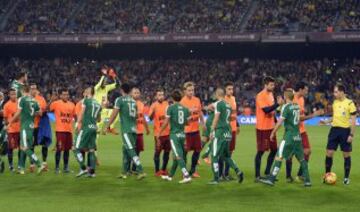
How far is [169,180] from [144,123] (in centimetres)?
208

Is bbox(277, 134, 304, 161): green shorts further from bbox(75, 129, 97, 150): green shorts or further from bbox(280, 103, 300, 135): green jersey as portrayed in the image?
bbox(75, 129, 97, 150): green shorts

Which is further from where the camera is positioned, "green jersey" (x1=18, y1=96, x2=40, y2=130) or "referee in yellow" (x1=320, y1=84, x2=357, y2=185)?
"green jersey" (x1=18, y1=96, x2=40, y2=130)

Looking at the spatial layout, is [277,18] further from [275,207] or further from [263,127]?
[275,207]

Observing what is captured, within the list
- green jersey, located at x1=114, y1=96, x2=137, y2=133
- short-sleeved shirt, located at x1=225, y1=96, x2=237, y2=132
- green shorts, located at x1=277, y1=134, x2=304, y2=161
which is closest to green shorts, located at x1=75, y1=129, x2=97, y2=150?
green jersey, located at x1=114, y1=96, x2=137, y2=133

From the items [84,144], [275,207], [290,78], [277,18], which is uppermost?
[277,18]

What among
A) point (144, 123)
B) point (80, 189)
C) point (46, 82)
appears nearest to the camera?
point (80, 189)

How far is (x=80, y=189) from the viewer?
14477 mm

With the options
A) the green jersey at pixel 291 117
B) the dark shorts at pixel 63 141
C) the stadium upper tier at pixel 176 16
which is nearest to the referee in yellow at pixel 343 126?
the green jersey at pixel 291 117

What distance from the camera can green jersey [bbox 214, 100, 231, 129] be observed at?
579 inches

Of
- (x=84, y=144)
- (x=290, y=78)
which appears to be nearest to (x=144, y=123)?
(x=84, y=144)

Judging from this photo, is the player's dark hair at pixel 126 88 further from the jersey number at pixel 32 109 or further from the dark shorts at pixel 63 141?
the dark shorts at pixel 63 141

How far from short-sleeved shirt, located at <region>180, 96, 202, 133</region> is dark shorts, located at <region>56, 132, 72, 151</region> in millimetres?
3235

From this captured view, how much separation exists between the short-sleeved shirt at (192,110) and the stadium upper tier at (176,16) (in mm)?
32308

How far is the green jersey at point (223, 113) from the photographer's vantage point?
48.2ft
